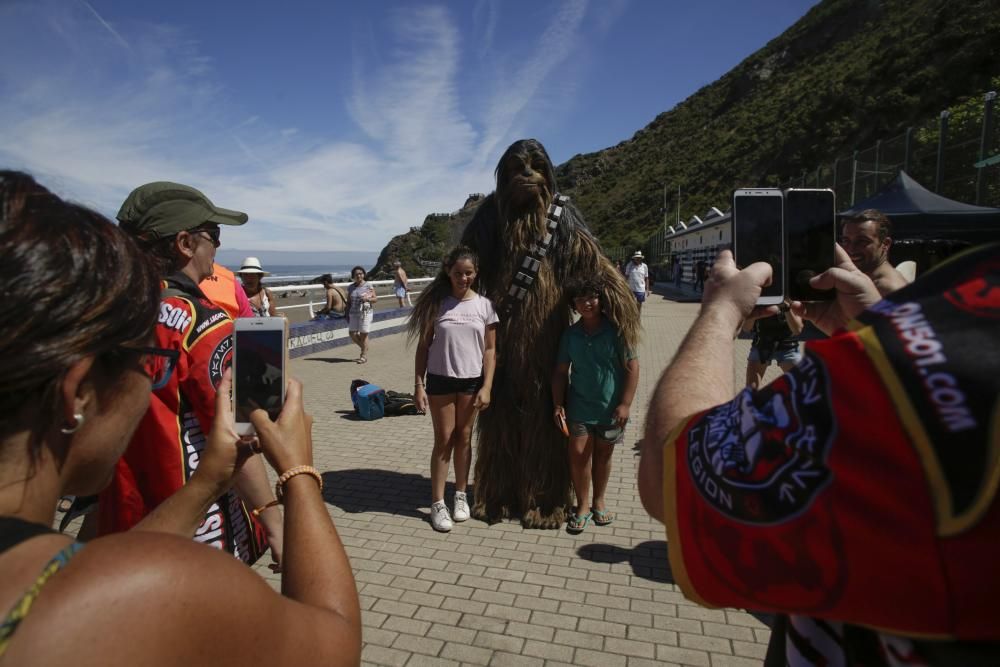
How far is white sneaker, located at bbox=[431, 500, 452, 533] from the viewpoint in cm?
401

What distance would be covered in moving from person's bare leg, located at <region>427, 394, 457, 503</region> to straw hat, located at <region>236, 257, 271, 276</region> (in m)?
5.26

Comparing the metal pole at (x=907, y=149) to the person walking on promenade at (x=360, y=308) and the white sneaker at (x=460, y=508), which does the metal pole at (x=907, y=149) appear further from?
the white sneaker at (x=460, y=508)

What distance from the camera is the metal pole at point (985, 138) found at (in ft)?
37.5

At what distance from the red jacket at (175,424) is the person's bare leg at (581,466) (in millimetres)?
2335

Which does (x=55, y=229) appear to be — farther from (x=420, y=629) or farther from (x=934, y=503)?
(x=420, y=629)

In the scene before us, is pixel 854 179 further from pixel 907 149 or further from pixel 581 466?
pixel 581 466

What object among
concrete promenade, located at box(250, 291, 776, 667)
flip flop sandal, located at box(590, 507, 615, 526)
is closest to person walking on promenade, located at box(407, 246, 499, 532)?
concrete promenade, located at box(250, 291, 776, 667)

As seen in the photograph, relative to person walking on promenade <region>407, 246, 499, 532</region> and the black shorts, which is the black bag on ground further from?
the black shorts

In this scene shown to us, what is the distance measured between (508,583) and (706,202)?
→ 59.5 meters

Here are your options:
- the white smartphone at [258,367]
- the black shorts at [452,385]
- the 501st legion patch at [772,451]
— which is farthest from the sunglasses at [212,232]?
the 501st legion patch at [772,451]

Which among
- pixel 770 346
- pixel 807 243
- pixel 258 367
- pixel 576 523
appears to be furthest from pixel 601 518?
pixel 258 367

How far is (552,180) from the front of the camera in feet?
13.1

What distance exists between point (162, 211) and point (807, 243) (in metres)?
2.22

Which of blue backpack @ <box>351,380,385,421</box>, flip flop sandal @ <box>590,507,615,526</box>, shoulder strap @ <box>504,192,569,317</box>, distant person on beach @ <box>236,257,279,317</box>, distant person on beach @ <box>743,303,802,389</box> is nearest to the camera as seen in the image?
shoulder strap @ <box>504,192,569,317</box>
